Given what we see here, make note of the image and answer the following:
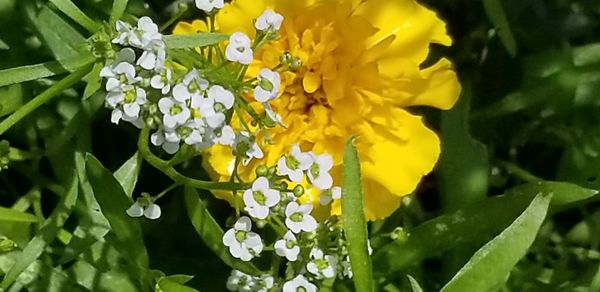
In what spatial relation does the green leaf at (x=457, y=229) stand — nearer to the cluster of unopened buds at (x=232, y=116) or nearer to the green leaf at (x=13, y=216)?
the cluster of unopened buds at (x=232, y=116)

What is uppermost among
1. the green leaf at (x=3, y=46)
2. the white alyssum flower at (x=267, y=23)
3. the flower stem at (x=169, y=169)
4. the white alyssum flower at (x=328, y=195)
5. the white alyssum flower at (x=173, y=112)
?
the white alyssum flower at (x=267, y=23)

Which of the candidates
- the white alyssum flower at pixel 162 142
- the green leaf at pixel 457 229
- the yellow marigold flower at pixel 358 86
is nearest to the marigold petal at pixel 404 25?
the yellow marigold flower at pixel 358 86

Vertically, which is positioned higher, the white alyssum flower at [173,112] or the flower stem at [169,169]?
the white alyssum flower at [173,112]

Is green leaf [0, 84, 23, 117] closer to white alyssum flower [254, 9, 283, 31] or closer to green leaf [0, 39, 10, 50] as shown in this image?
green leaf [0, 39, 10, 50]

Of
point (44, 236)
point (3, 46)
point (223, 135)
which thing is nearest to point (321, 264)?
point (223, 135)

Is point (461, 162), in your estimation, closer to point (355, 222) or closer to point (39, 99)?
point (355, 222)

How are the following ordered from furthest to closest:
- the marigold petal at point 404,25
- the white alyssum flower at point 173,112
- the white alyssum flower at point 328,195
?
1. the marigold petal at point 404,25
2. the white alyssum flower at point 328,195
3. the white alyssum flower at point 173,112

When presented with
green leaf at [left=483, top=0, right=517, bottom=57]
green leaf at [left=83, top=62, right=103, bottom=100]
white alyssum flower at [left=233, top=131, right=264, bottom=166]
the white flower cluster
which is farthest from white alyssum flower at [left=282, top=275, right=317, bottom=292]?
green leaf at [left=483, top=0, right=517, bottom=57]
